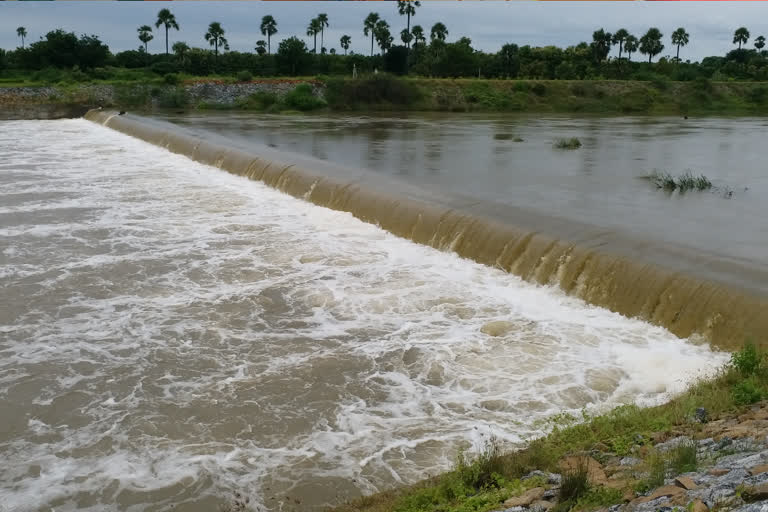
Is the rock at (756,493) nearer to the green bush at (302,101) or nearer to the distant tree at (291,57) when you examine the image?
the green bush at (302,101)

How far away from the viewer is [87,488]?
5.27 metres

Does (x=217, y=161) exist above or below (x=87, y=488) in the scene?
above

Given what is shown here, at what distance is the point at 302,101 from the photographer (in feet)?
171

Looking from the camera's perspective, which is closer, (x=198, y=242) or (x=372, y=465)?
(x=372, y=465)

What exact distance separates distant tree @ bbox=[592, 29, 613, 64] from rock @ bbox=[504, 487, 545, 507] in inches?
3241

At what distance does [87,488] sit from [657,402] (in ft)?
16.0

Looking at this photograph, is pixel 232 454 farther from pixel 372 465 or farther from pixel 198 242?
pixel 198 242

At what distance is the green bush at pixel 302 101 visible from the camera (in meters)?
51.9

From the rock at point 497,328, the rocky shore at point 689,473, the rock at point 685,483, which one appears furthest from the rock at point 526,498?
the rock at point 497,328

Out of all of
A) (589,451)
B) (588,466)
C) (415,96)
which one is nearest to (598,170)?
(589,451)

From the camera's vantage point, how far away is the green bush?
51.9 meters

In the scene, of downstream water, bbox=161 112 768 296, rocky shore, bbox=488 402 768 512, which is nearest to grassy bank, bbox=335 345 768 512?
rocky shore, bbox=488 402 768 512

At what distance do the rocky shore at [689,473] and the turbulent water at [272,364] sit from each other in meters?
1.21

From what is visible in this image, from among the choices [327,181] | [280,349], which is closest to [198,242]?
[327,181]
